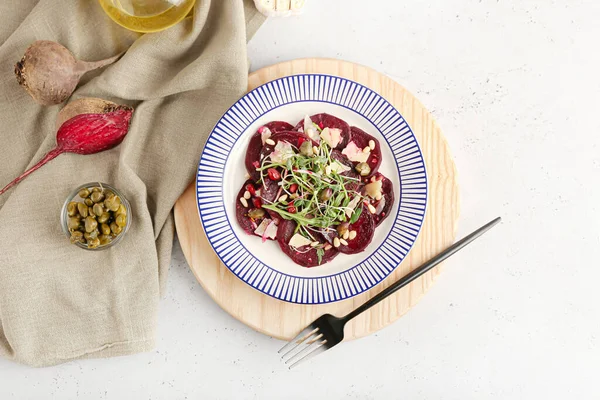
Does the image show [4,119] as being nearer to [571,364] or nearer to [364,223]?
[364,223]

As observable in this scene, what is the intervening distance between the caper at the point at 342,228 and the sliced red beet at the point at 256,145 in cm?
40

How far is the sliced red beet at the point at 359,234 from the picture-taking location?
6.93 ft

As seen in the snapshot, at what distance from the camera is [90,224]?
2.08m

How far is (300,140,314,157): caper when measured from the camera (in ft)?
6.81

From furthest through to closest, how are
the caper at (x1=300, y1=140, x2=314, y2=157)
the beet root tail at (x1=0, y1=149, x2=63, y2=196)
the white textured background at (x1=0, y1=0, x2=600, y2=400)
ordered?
the white textured background at (x1=0, y1=0, x2=600, y2=400)
the beet root tail at (x1=0, y1=149, x2=63, y2=196)
the caper at (x1=300, y1=140, x2=314, y2=157)

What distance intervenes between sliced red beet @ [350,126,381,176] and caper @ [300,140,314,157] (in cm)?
20

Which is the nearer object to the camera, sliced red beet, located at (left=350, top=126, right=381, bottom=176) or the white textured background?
sliced red beet, located at (left=350, top=126, right=381, bottom=176)

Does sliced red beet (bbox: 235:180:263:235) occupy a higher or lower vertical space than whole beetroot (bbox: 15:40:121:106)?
lower

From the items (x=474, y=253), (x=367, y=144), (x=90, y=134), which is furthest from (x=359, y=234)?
(x=90, y=134)

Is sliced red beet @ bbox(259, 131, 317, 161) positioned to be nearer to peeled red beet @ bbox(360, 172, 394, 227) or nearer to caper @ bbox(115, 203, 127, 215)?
peeled red beet @ bbox(360, 172, 394, 227)

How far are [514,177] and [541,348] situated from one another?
820 millimetres

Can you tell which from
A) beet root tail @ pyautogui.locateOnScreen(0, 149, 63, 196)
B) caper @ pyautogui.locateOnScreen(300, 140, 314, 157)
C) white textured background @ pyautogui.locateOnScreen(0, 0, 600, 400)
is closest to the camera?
caper @ pyautogui.locateOnScreen(300, 140, 314, 157)

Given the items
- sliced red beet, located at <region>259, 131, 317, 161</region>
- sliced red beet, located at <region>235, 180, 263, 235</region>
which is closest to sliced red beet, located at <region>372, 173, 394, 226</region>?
sliced red beet, located at <region>259, 131, 317, 161</region>

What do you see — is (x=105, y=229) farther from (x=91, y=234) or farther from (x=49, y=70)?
(x=49, y=70)
